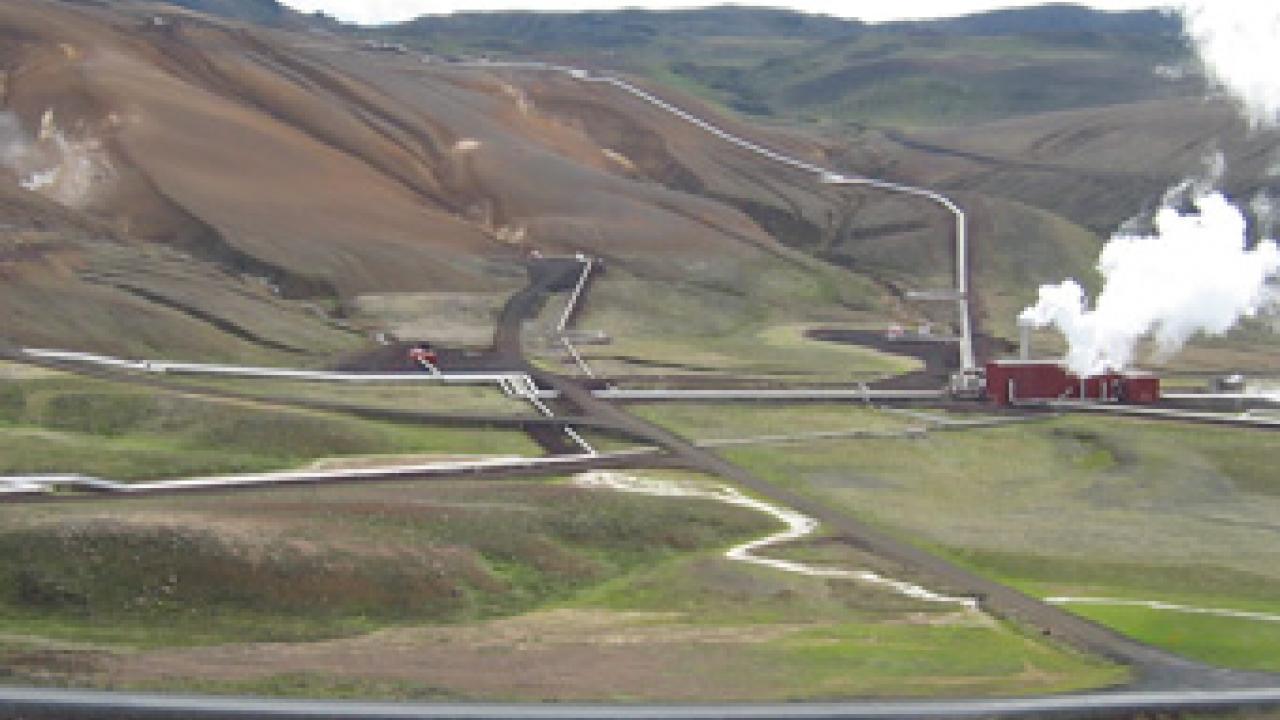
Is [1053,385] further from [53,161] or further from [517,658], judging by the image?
[53,161]

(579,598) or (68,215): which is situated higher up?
(68,215)

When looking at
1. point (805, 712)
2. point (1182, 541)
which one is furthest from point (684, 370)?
point (805, 712)

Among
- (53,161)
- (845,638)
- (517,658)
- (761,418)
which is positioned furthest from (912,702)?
(53,161)

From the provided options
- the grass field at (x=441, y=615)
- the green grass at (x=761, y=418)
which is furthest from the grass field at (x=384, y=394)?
the grass field at (x=441, y=615)

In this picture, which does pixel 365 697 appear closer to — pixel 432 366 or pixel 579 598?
pixel 579 598

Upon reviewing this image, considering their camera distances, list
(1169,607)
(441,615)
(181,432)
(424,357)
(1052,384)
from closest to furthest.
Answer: (441,615)
(1169,607)
(181,432)
(1052,384)
(424,357)

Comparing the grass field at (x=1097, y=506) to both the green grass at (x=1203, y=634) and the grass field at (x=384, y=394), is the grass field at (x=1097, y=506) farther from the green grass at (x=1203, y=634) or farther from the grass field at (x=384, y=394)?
the grass field at (x=384, y=394)

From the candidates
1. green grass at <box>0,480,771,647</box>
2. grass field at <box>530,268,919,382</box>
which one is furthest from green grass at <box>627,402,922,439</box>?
green grass at <box>0,480,771,647</box>
